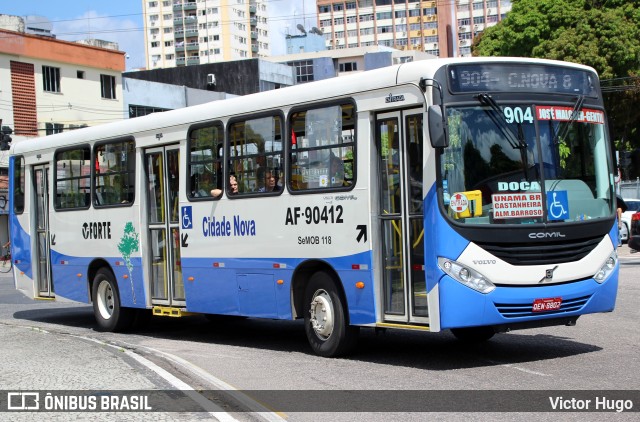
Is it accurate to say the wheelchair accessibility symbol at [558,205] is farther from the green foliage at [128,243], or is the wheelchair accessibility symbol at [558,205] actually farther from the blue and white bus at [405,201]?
the green foliage at [128,243]

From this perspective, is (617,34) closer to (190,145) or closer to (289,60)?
(190,145)

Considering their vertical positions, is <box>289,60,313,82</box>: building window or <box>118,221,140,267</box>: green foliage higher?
<box>289,60,313,82</box>: building window

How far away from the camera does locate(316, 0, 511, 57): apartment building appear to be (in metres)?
172

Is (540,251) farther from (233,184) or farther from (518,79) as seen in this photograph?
(233,184)

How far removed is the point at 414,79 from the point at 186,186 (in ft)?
16.0

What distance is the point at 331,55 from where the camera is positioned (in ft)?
388

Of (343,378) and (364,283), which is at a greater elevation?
(364,283)

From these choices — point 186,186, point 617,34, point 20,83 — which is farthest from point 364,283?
Answer: point 20,83

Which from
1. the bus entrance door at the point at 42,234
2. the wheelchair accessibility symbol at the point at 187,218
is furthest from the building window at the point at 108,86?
the wheelchair accessibility symbol at the point at 187,218

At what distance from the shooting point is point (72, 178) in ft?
57.2

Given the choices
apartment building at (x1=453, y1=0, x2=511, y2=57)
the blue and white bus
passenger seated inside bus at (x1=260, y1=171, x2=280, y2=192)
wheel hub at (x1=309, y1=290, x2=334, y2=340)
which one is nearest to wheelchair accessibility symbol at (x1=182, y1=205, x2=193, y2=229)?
the blue and white bus

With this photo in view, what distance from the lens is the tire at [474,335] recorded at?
39.4 feet

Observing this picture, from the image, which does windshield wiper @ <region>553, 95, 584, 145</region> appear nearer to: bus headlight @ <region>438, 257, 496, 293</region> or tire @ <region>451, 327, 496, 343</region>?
bus headlight @ <region>438, 257, 496, 293</region>

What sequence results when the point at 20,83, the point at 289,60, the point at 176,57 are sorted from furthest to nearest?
1. the point at 176,57
2. the point at 289,60
3. the point at 20,83
